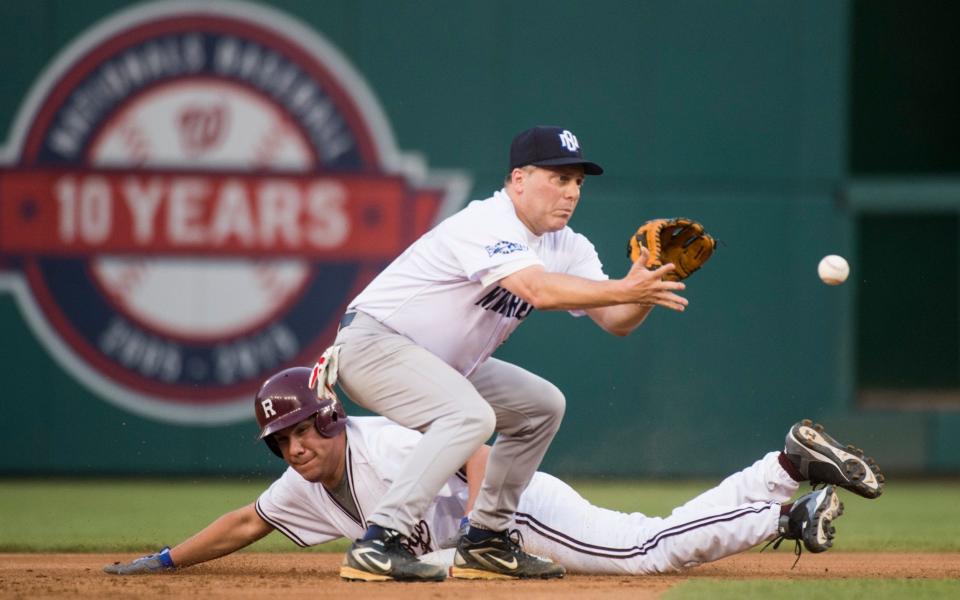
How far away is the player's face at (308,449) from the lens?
172 inches

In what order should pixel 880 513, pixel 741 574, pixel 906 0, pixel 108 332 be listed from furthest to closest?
pixel 906 0
pixel 108 332
pixel 880 513
pixel 741 574

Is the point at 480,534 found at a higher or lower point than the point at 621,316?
lower

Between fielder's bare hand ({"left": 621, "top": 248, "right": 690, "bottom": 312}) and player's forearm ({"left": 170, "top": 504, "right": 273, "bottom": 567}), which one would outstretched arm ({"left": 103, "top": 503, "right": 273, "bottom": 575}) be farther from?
fielder's bare hand ({"left": 621, "top": 248, "right": 690, "bottom": 312})

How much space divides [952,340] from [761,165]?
2.37 meters

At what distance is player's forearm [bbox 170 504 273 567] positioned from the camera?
4512mm

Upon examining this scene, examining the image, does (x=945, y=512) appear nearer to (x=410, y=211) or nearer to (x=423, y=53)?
(x=410, y=211)

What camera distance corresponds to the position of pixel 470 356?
457 cm

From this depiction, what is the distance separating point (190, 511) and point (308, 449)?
3.13 metres

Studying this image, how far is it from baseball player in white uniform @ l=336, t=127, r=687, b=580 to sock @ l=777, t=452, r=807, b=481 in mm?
668

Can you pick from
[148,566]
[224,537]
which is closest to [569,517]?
[224,537]

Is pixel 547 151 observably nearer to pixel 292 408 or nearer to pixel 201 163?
pixel 292 408

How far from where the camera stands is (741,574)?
4773 millimetres

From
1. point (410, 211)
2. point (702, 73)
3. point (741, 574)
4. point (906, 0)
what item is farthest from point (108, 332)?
point (906, 0)

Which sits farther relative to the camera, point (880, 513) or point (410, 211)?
point (410, 211)
